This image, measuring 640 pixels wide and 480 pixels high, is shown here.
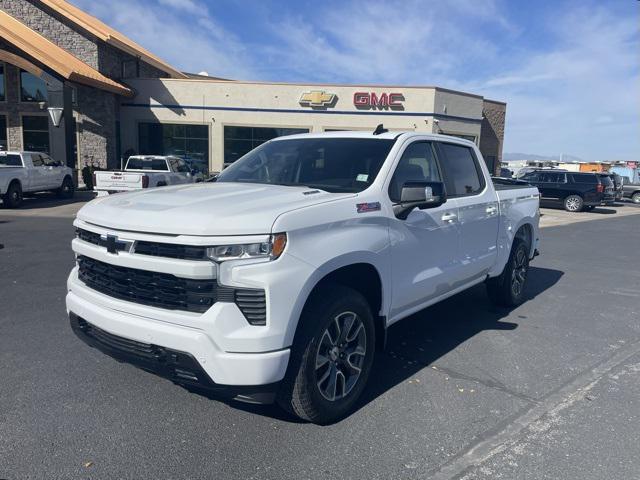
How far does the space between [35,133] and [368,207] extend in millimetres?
26815

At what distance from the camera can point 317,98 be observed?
26422 mm

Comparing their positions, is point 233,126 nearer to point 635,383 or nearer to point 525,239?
point 525,239

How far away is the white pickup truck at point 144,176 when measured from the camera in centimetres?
1423

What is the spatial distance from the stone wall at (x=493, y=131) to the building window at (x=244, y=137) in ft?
44.0

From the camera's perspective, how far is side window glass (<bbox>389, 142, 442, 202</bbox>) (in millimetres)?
4105

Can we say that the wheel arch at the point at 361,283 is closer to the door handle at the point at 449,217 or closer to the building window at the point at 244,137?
the door handle at the point at 449,217

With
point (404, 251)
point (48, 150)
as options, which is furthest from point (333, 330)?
point (48, 150)

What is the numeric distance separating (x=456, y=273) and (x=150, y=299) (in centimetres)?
279

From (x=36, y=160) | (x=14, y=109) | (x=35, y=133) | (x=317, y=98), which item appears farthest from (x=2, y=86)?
(x=317, y=98)

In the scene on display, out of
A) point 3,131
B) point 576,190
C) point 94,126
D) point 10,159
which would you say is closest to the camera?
point 10,159

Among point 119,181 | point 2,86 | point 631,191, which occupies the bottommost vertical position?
point 631,191

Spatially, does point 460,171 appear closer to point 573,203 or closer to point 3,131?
point 573,203

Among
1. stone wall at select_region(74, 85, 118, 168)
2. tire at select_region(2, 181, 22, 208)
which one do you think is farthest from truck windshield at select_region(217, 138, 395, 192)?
stone wall at select_region(74, 85, 118, 168)

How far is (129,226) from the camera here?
10.3 ft
